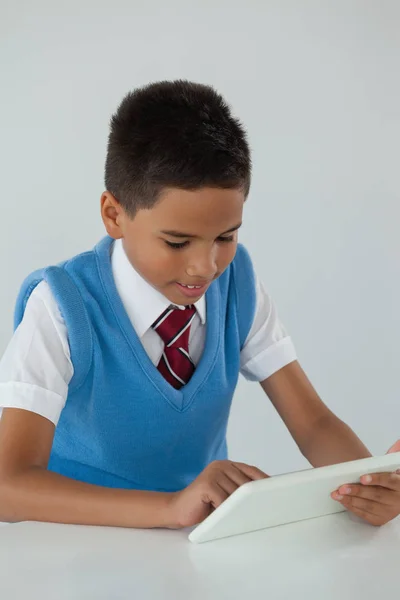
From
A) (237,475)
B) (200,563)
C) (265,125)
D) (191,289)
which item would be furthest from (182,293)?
(265,125)

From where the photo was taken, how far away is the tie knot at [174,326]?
4.53ft

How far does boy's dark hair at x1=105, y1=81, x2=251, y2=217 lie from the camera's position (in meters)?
1.17

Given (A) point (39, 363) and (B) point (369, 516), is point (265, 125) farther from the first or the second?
(B) point (369, 516)

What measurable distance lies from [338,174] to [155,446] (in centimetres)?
135

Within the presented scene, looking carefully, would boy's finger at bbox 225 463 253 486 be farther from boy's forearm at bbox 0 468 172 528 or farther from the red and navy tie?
the red and navy tie

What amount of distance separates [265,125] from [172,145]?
1380mm

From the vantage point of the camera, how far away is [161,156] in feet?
3.92

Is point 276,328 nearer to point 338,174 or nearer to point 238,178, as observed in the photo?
point 238,178

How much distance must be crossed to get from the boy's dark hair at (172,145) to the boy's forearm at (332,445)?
0.41 metres

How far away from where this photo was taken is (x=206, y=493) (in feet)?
3.49

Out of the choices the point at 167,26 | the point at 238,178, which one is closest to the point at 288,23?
the point at 167,26

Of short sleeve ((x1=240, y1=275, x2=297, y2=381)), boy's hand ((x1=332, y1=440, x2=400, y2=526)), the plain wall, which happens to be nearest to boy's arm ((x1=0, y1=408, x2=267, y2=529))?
boy's hand ((x1=332, y1=440, x2=400, y2=526))

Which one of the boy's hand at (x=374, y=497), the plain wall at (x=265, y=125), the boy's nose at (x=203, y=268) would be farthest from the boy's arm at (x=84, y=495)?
the plain wall at (x=265, y=125)

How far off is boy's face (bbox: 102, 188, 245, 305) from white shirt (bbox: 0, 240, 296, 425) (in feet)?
0.36
